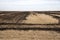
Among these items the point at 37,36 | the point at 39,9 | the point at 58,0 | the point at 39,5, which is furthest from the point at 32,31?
the point at 58,0

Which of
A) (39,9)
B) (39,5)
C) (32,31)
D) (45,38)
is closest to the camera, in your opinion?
(45,38)

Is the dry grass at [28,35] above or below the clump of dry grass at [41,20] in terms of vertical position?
above

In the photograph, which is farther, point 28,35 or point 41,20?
point 41,20

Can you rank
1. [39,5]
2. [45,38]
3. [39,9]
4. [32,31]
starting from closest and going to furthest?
1. [45,38]
2. [32,31]
3. [39,9]
4. [39,5]

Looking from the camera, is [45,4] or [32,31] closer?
[32,31]

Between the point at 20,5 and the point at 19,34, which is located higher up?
the point at 19,34

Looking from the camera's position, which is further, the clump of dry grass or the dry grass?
the clump of dry grass

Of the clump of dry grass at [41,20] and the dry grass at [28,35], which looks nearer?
the dry grass at [28,35]

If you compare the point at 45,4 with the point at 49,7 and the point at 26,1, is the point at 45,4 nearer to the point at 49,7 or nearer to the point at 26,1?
the point at 49,7

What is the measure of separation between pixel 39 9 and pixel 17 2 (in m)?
0.38

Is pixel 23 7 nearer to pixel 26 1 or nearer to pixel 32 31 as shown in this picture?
pixel 26 1

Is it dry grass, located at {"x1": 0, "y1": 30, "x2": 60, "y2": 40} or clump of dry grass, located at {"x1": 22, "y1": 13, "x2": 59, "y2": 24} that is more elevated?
dry grass, located at {"x1": 0, "y1": 30, "x2": 60, "y2": 40}

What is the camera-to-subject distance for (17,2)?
1.92m

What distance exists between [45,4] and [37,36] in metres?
1.26
